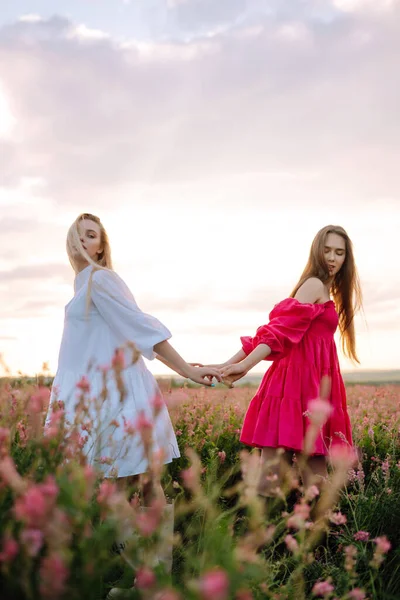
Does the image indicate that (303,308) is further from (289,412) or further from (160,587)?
(160,587)

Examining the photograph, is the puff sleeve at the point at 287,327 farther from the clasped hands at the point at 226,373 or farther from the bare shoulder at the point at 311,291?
the clasped hands at the point at 226,373

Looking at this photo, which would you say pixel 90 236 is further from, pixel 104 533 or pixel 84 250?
pixel 104 533

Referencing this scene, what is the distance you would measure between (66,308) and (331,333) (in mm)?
1935

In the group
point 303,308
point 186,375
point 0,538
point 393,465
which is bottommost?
point 393,465

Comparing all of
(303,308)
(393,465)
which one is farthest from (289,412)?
(393,465)

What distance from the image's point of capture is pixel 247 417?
14.8ft

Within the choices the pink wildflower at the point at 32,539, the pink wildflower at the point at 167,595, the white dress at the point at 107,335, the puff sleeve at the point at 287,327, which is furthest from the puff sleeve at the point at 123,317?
the pink wildflower at the point at 32,539

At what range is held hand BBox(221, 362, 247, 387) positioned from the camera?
452 centimetres

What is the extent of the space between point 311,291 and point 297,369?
565mm

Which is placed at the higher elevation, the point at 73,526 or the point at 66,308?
the point at 66,308

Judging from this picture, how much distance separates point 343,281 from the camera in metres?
4.90

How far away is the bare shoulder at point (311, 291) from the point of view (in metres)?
4.50

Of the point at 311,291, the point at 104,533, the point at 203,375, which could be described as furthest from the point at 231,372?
the point at 104,533

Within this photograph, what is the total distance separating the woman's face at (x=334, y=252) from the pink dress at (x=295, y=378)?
31 centimetres
